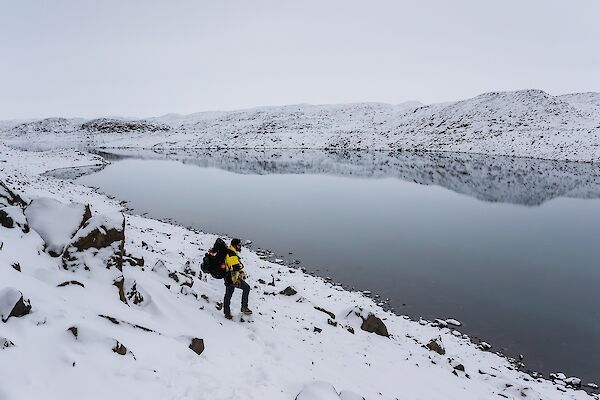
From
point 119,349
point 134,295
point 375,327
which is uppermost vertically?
point 119,349

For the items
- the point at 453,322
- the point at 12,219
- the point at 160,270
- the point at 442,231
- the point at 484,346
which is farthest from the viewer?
the point at 442,231

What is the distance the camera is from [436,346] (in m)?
13.0

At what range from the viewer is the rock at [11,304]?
646 cm

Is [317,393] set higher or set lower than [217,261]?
lower

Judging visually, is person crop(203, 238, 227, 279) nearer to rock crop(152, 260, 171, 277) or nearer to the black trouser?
the black trouser

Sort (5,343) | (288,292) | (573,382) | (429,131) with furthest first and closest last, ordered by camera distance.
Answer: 1. (429,131)
2. (288,292)
3. (573,382)
4. (5,343)

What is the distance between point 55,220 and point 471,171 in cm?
5483

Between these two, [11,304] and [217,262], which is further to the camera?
[217,262]

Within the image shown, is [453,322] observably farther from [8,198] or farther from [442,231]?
[8,198]

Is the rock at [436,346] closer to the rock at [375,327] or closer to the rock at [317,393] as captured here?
the rock at [375,327]

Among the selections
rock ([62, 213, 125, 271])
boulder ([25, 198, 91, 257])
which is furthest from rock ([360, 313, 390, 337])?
boulder ([25, 198, 91, 257])

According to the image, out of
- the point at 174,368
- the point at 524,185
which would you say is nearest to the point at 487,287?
the point at 174,368

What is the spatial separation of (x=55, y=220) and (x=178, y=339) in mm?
5389

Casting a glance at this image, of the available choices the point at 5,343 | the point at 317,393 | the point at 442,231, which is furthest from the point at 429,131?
the point at 5,343
